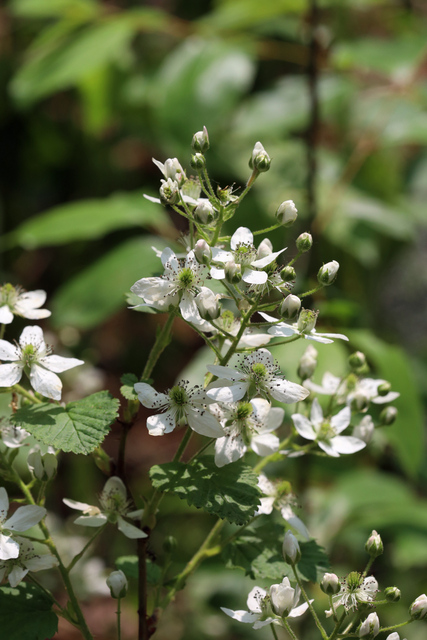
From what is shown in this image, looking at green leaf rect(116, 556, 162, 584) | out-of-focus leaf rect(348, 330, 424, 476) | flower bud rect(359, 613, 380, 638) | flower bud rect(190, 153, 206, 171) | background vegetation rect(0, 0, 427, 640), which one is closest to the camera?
flower bud rect(359, 613, 380, 638)

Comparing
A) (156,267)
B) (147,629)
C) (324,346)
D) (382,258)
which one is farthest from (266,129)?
(147,629)

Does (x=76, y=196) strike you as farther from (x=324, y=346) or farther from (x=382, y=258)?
(x=324, y=346)

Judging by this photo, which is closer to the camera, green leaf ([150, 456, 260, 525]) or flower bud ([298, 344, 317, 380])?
green leaf ([150, 456, 260, 525])

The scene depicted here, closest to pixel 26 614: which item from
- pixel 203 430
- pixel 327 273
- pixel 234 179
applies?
pixel 203 430

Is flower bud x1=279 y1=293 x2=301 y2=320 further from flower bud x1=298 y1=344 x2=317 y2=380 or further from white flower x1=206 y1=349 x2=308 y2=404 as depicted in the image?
flower bud x1=298 y1=344 x2=317 y2=380

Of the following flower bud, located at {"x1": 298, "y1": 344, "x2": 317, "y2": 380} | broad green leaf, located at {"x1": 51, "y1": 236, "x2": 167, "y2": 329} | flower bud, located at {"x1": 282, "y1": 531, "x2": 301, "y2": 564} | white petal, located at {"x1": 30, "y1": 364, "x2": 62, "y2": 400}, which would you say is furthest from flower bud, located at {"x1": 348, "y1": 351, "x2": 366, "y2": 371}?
broad green leaf, located at {"x1": 51, "y1": 236, "x2": 167, "y2": 329}

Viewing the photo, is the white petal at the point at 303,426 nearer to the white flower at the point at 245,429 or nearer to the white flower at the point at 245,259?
the white flower at the point at 245,429
